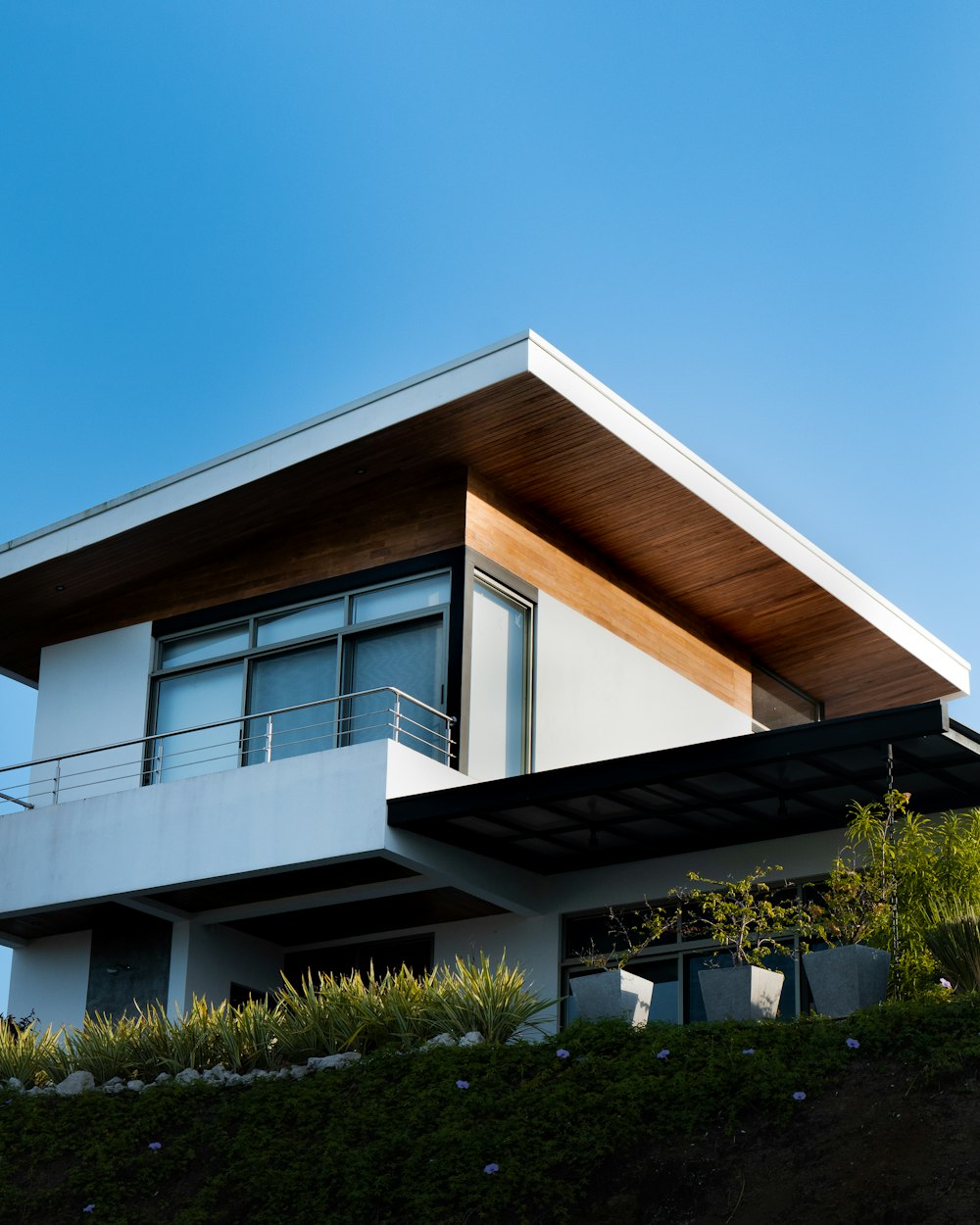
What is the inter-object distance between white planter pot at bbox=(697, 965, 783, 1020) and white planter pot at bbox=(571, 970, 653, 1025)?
54 cm

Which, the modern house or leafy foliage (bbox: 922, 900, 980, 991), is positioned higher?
the modern house

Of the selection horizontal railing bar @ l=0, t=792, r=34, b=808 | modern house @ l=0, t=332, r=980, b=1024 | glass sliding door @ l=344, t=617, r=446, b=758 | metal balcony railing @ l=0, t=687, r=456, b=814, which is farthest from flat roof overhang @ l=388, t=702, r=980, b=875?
horizontal railing bar @ l=0, t=792, r=34, b=808

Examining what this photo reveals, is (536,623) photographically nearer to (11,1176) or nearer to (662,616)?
(662,616)

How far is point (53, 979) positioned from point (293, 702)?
14.4 feet

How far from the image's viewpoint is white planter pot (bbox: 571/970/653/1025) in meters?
12.4

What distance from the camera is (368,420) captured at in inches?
647

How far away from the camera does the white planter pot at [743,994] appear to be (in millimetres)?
11992

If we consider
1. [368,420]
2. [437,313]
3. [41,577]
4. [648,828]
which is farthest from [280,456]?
[648,828]

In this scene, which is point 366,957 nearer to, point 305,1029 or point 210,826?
point 210,826

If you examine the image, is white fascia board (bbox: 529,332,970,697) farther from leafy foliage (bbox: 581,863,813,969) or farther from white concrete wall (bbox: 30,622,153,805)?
white concrete wall (bbox: 30,622,153,805)

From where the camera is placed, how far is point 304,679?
17750 mm

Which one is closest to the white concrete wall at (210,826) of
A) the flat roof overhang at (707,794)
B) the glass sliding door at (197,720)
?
the flat roof overhang at (707,794)

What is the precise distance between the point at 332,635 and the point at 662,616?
14.4 ft

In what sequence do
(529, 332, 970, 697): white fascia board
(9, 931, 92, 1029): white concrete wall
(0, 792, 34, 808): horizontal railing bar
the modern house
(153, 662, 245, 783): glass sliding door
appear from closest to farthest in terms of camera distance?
the modern house < (529, 332, 970, 697): white fascia board < (153, 662, 245, 783): glass sliding door < (9, 931, 92, 1029): white concrete wall < (0, 792, 34, 808): horizontal railing bar
